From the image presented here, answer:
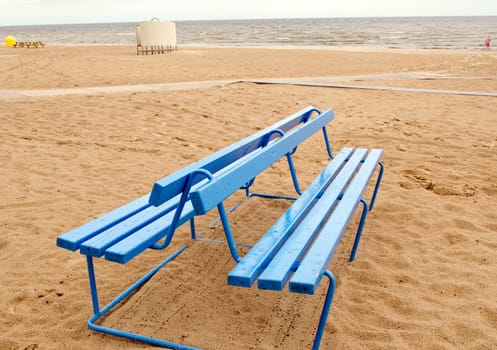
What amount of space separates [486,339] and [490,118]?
6.07 meters

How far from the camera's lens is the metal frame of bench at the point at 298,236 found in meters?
2.13

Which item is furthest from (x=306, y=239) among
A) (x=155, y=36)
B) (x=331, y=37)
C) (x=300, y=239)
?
(x=331, y=37)

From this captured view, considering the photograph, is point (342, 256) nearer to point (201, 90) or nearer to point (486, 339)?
point (486, 339)

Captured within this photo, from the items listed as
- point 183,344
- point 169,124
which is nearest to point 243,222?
point 183,344

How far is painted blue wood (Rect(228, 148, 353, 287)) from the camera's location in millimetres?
2129

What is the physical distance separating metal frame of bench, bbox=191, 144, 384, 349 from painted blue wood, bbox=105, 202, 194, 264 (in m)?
0.44

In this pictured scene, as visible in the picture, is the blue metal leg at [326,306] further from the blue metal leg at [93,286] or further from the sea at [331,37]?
the sea at [331,37]

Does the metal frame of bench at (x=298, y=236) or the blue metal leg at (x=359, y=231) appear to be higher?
the metal frame of bench at (x=298, y=236)

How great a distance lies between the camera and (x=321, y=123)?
4.36 meters

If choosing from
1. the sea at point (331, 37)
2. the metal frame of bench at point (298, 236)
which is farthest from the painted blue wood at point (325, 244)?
the sea at point (331, 37)

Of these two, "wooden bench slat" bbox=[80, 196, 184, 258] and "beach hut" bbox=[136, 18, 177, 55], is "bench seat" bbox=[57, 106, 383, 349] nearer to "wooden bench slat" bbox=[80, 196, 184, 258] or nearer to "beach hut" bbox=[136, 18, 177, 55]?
"wooden bench slat" bbox=[80, 196, 184, 258]

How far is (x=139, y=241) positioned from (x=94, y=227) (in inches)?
11.7

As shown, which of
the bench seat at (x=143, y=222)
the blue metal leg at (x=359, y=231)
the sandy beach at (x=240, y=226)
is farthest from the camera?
the blue metal leg at (x=359, y=231)

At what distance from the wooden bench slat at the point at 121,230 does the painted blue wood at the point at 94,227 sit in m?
0.02
